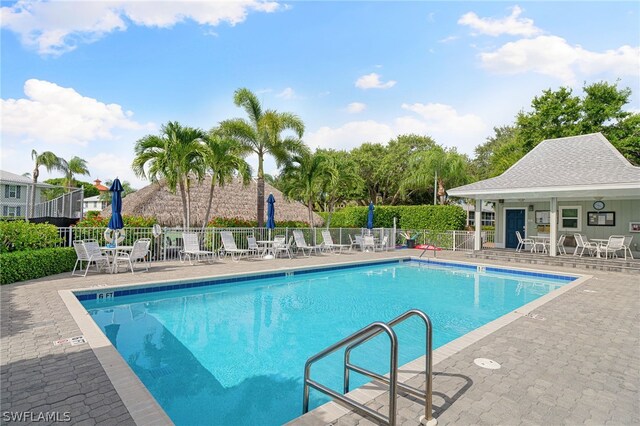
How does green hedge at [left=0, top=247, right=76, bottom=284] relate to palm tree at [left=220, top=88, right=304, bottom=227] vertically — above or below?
below

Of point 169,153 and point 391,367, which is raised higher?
point 169,153

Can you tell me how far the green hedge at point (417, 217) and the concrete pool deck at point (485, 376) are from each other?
14.5m

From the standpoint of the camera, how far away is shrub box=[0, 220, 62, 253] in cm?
887

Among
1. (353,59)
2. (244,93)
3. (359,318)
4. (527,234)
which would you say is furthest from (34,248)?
(527,234)

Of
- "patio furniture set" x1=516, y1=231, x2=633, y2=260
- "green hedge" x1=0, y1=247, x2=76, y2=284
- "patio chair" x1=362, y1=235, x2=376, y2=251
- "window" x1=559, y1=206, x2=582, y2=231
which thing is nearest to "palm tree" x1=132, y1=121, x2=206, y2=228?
"green hedge" x1=0, y1=247, x2=76, y2=284

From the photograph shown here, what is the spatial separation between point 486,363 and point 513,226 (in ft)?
55.8

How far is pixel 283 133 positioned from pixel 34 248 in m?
11.0

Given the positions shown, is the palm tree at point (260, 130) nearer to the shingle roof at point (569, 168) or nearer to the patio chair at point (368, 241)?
the patio chair at point (368, 241)

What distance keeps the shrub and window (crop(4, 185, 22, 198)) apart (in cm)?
3061

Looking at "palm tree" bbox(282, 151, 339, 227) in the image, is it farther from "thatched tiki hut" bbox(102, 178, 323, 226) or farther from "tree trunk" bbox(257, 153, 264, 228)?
"thatched tiki hut" bbox(102, 178, 323, 226)

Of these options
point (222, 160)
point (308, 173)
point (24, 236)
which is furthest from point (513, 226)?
point (24, 236)

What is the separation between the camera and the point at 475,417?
302 centimetres

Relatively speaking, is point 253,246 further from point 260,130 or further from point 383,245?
point 383,245

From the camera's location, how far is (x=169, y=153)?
14.2 metres
